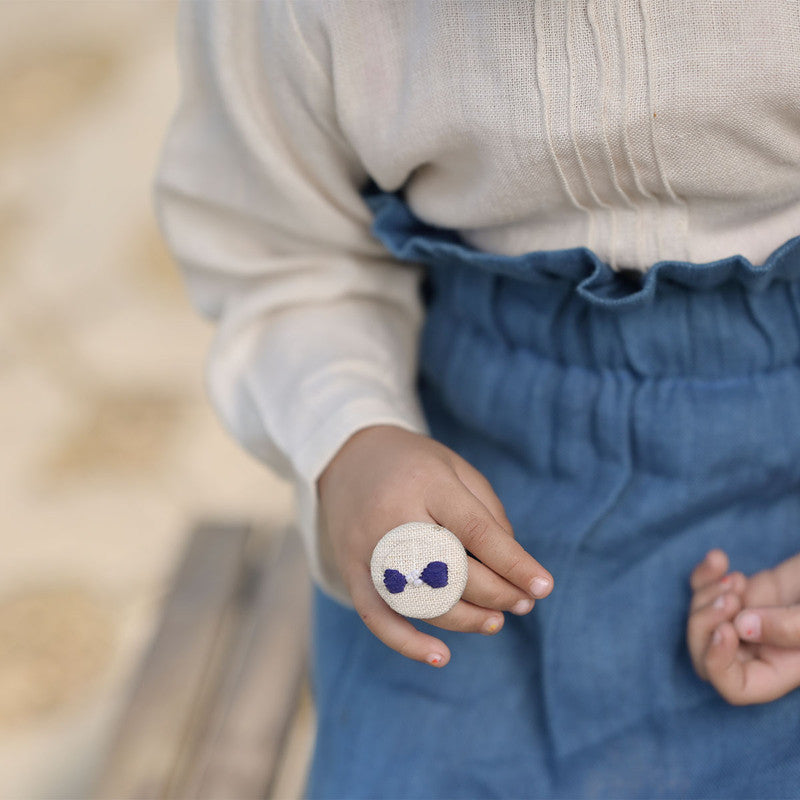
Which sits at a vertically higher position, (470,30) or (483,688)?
(470,30)

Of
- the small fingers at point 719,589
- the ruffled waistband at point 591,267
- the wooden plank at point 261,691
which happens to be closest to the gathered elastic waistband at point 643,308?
the ruffled waistband at point 591,267

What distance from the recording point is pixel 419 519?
0.50 metres

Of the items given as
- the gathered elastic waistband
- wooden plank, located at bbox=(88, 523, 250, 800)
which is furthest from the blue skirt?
wooden plank, located at bbox=(88, 523, 250, 800)

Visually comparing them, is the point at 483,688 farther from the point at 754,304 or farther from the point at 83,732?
the point at 83,732

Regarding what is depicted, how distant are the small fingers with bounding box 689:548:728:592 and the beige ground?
1.54 ft

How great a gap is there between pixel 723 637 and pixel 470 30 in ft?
1.09

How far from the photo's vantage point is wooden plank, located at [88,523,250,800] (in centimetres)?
78

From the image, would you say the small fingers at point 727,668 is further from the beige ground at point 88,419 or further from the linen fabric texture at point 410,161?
the beige ground at point 88,419

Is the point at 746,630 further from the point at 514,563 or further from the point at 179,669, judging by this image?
the point at 179,669

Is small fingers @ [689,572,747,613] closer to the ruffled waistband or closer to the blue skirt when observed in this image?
the blue skirt

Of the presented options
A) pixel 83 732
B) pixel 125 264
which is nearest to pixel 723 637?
pixel 83 732

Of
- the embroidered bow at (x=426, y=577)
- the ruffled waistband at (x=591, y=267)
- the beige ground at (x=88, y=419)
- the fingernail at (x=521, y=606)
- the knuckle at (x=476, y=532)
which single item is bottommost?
the beige ground at (x=88, y=419)

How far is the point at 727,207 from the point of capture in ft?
1.68

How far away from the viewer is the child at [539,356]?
0.49 meters
